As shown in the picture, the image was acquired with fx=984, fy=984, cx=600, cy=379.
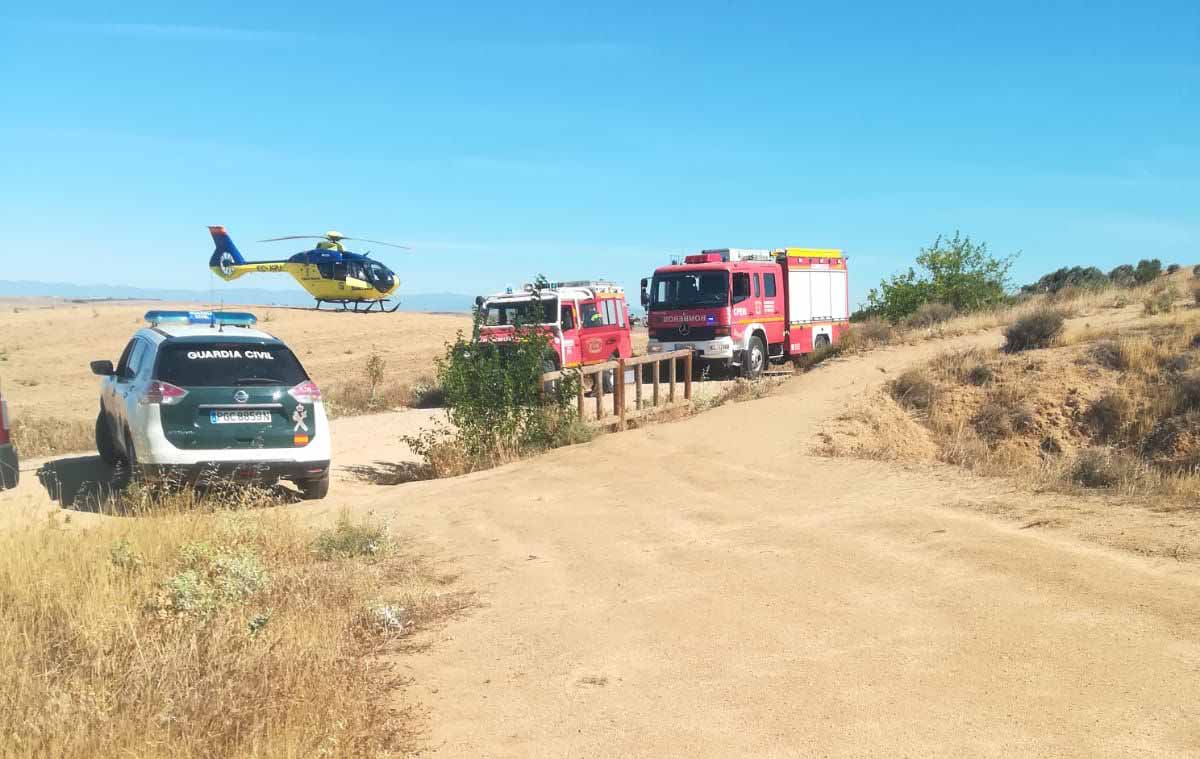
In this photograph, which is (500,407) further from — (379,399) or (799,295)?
(799,295)

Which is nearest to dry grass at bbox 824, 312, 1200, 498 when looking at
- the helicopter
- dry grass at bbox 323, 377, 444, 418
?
dry grass at bbox 323, 377, 444, 418

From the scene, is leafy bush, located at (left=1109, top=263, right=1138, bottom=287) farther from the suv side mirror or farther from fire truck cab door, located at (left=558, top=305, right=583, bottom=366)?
the suv side mirror

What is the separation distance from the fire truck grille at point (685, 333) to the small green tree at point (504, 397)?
8977 millimetres

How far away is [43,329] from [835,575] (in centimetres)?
5413

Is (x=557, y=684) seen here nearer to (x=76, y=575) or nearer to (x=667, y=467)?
(x=76, y=575)

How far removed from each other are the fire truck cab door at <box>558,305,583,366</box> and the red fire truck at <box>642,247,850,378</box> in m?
3.01

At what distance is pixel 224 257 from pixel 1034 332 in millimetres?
50563

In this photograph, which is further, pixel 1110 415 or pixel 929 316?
pixel 929 316

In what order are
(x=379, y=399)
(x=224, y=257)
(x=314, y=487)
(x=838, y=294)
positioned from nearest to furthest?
(x=314, y=487), (x=379, y=399), (x=838, y=294), (x=224, y=257)

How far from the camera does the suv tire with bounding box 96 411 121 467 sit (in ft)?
41.3

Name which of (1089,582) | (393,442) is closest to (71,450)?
(393,442)

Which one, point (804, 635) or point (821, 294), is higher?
point (821, 294)

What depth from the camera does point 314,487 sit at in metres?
11.0

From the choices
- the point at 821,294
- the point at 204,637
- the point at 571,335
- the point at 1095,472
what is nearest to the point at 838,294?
the point at 821,294
